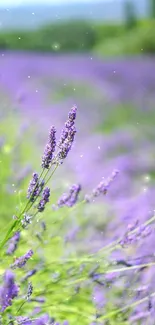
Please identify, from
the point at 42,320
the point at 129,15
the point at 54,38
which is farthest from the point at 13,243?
the point at 129,15

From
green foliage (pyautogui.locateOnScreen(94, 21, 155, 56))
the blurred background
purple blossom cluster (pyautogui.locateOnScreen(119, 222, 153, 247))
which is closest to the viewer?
purple blossom cluster (pyautogui.locateOnScreen(119, 222, 153, 247))

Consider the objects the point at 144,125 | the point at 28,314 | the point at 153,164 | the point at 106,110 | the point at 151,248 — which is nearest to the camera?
the point at 28,314

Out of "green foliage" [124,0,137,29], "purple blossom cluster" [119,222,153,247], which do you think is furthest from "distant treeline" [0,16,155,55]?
"purple blossom cluster" [119,222,153,247]

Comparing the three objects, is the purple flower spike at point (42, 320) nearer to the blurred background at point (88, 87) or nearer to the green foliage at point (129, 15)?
the blurred background at point (88, 87)

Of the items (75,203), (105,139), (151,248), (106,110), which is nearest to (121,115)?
(106,110)

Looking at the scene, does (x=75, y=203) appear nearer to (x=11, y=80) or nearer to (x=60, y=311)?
(x=60, y=311)

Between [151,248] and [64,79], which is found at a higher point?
[64,79]

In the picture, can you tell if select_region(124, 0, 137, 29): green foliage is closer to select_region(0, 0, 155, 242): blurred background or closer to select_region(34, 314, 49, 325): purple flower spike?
select_region(0, 0, 155, 242): blurred background

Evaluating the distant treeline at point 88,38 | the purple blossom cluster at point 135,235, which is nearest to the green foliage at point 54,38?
the distant treeline at point 88,38
